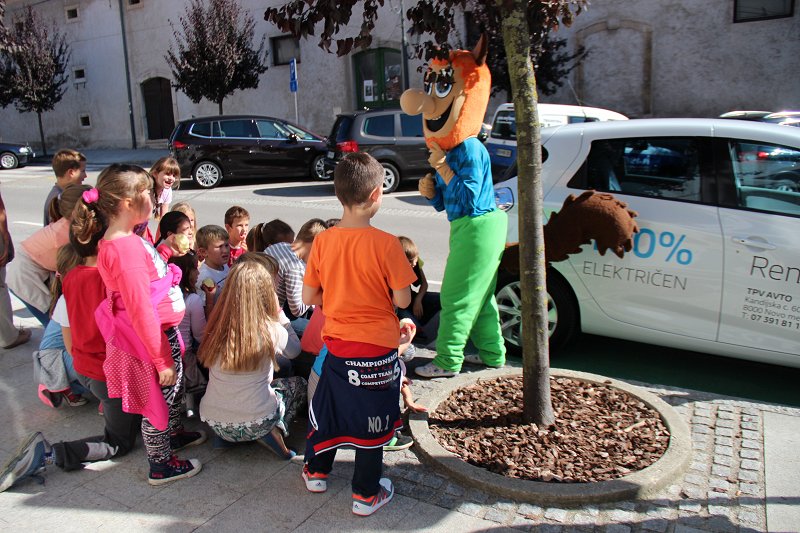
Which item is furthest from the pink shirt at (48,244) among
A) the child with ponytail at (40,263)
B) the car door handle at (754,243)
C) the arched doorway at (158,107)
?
the arched doorway at (158,107)

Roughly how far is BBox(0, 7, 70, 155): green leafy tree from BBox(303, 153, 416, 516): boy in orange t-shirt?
27.2m

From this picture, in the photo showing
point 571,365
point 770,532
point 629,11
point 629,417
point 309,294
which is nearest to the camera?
point 770,532

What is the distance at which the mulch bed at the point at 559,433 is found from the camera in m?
3.37

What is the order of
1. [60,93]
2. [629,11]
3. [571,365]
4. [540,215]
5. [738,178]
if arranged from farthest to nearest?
[60,93] < [629,11] < [571,365] < [738,178] < [540,215]

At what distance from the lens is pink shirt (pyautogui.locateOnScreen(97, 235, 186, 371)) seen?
3135 mm

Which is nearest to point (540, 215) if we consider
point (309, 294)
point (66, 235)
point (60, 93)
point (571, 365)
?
point (309, 294)

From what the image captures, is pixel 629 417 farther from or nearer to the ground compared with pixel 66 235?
nearer to the ground

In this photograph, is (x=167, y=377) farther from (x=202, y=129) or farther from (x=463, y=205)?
(x=202, y=129)

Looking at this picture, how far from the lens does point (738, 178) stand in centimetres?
432

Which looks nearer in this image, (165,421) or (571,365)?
(165,421)

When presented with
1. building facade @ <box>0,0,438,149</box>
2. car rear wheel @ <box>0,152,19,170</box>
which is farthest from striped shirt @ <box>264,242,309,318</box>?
car rear wheel @ <box>0,152,19,170</box>

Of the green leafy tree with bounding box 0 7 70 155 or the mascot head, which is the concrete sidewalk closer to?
the mascot head

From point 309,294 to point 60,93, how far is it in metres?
29.1

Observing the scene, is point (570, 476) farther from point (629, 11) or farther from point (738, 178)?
point (629, 11)
